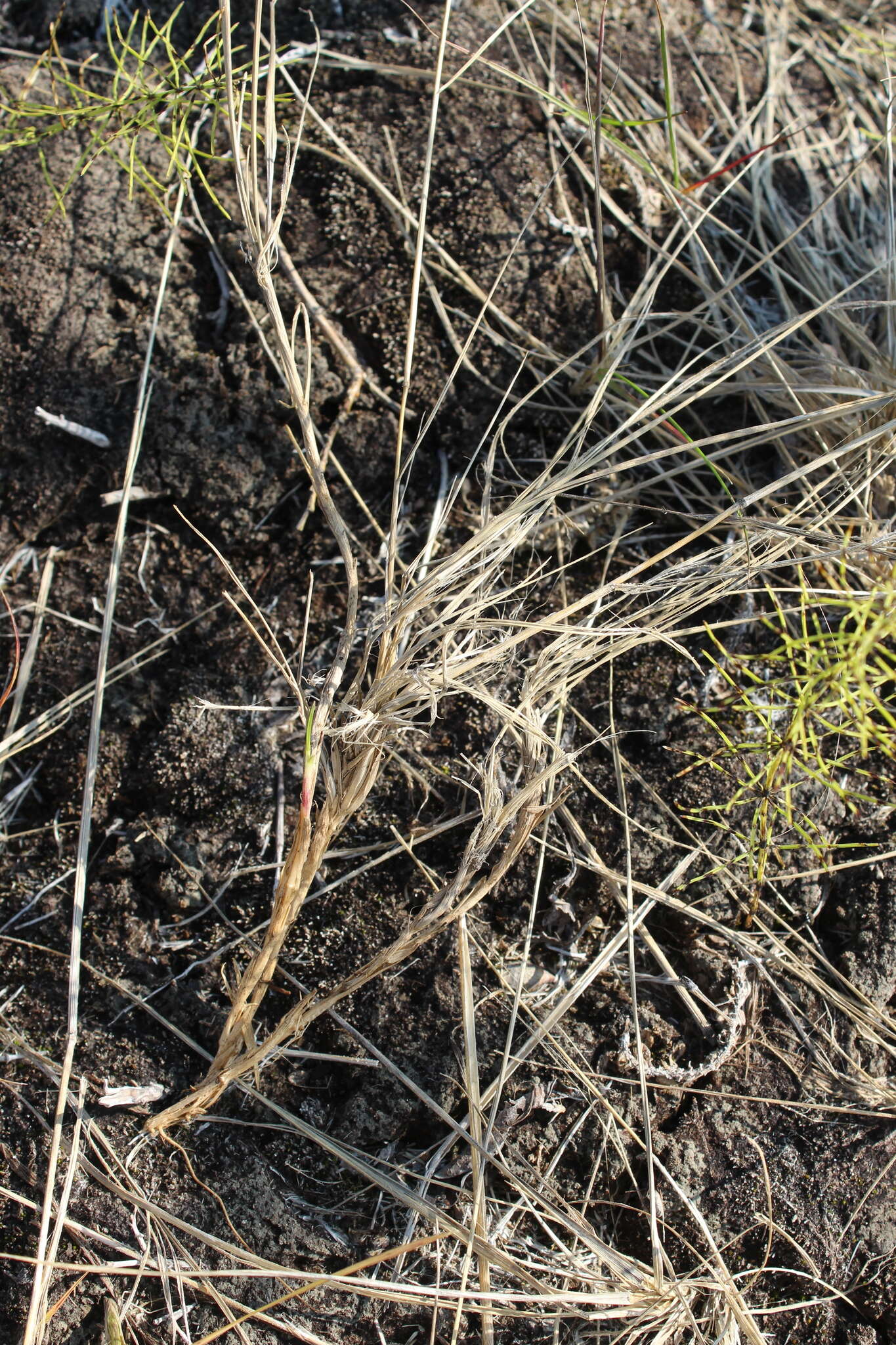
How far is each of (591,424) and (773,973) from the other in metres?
0.99

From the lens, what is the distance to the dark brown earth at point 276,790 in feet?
4.08

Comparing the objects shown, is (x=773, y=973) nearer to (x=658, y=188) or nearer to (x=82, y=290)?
(x=658, y=188)

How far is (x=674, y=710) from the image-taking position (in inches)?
56.5

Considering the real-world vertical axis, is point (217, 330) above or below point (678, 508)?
above

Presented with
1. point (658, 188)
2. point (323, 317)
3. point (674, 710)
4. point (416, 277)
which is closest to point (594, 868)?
point (674, 710)

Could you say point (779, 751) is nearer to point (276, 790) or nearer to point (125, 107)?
point (276, 790)

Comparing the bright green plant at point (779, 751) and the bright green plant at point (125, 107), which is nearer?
the bright green plant at point (779, 751)

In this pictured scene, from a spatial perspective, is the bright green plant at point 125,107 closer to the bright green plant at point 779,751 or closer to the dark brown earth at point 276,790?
the dark brown earth at point 276,790

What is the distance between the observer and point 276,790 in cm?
139

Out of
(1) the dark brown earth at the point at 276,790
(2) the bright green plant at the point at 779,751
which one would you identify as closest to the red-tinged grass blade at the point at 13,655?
(1) the dark brown earth at the point at 276,790

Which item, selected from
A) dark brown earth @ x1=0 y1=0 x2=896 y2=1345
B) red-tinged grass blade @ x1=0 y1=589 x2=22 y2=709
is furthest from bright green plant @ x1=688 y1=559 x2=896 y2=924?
red-tinged grass blade @ x1=0 y1=589 x2=22 y2=709

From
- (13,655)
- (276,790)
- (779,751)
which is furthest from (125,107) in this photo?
(779,751)

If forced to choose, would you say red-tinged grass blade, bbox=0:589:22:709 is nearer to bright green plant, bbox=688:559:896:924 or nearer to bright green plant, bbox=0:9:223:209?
bright green plant, bbox=0:9:223:209

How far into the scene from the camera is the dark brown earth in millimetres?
1244
